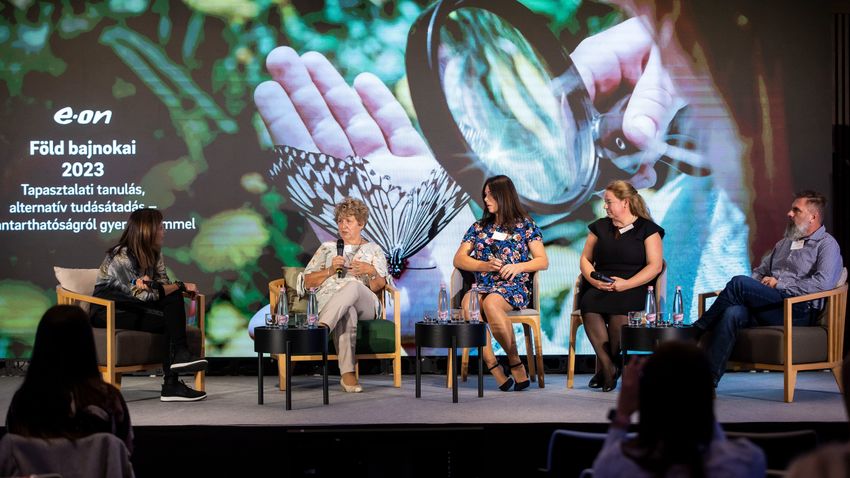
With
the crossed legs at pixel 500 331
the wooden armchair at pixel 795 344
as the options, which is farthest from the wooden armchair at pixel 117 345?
the wooden armchair at pixel 795 344

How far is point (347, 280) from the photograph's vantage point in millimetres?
5812

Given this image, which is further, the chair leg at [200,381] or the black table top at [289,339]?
the chair leg at [200,381]

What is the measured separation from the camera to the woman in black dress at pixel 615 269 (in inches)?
213

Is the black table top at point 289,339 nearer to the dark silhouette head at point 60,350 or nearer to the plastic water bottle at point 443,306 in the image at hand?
the plastic water bottle at point 443,306

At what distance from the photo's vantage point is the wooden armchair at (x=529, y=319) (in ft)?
18.4

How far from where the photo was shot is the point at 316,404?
16.3ft

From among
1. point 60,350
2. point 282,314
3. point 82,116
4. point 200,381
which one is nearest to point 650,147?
point 282,314

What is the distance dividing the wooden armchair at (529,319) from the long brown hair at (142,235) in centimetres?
181

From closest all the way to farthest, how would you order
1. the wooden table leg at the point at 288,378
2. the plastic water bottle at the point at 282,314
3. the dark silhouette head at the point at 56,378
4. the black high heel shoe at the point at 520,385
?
1. the dark silhouette head at the point at 56,378
2. the wooden table leg at the point at 288,378
3. the plastic water bottle at the point at 282,314
4. the black high heel shoe at the point at 520,385

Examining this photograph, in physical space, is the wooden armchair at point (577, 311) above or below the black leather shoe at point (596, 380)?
above

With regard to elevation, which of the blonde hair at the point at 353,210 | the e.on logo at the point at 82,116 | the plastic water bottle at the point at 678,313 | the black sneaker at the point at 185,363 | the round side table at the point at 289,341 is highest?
the e.on logo at the point at 82,116

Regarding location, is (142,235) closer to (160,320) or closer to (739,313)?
(160,320)

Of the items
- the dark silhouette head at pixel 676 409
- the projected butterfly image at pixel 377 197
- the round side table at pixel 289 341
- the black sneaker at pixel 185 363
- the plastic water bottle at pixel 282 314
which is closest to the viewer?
the dark silhouette head at pixel 676 409

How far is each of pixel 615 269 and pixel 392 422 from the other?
196cm
